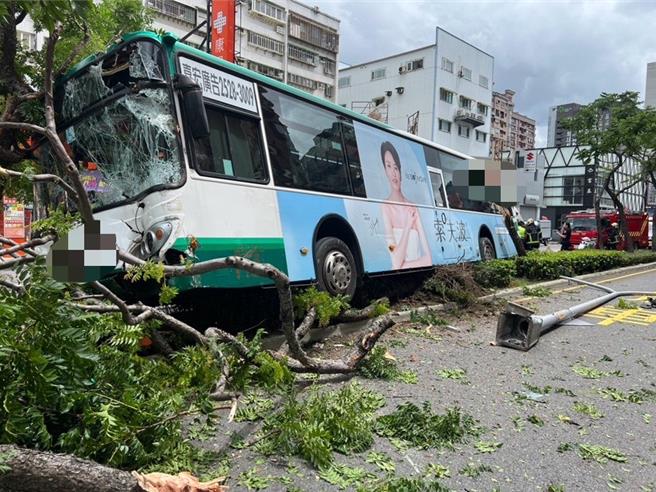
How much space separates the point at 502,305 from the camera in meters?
8.04

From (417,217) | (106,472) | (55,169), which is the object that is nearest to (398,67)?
(417,217)

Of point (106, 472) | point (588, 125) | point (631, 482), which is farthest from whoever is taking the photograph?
point (588, 125)

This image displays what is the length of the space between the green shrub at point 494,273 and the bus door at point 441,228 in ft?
1.79

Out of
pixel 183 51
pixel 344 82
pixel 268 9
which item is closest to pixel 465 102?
pixel 344 82

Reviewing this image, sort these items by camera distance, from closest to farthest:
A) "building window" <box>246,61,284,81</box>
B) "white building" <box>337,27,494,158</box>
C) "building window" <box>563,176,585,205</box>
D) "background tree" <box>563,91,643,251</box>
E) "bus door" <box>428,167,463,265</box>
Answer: "bus door" <box>428,167,463,265</box> < "background tree" <box>563,91,643,251</box> < "building window" <box>246,61,284,81</box> < "white building" <box>337,27,494,158</box> < "building window" <box>563,176,585,205</box>

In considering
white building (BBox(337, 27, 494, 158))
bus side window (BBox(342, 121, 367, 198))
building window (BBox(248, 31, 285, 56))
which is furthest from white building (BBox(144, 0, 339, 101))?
bus side window (BBox(342, 121, 367, 198))

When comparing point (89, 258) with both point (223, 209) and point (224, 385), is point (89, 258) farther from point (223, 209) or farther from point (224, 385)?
point (223, 209)

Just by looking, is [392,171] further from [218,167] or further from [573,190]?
[573,190]

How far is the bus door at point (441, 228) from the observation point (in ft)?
28.9

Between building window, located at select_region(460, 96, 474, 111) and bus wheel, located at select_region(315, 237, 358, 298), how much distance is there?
4903 centimetres

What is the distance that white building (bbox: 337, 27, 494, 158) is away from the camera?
48.1m

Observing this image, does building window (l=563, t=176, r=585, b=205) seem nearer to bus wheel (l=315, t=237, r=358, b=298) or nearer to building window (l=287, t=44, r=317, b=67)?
building window (l=287, t=44, r=317, b=67)

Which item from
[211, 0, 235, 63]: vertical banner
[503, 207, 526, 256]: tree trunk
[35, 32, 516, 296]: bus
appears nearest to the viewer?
[35, 32, 516, 296]: bus

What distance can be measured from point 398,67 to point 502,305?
46220mm
